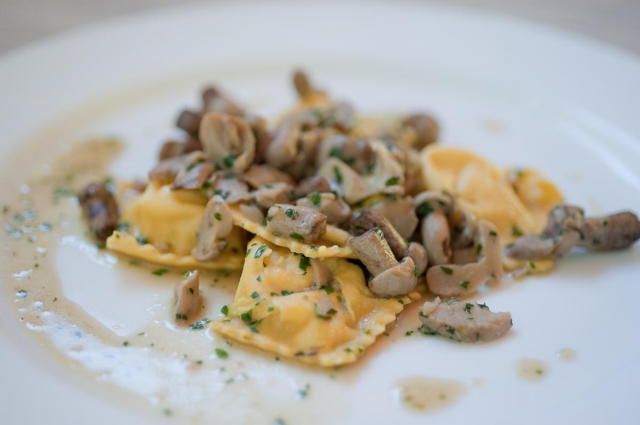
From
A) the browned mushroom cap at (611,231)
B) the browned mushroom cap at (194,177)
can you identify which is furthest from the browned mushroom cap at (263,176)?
the browned mushroom cap at (611,231)

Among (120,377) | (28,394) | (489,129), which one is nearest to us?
(28,394)

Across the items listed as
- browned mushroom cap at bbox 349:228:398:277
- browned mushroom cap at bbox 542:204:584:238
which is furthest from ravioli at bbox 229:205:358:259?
browned mushroom cap at bbox 542:204:584:238

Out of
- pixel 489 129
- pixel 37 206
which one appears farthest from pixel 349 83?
pixel 37 206

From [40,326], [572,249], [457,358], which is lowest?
[40,326]

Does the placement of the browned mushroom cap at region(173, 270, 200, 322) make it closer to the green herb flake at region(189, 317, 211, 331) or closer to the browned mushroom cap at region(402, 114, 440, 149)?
the green herb flake at region(189, 317, 211, 331)

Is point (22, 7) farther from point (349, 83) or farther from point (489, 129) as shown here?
point (489, 129)
